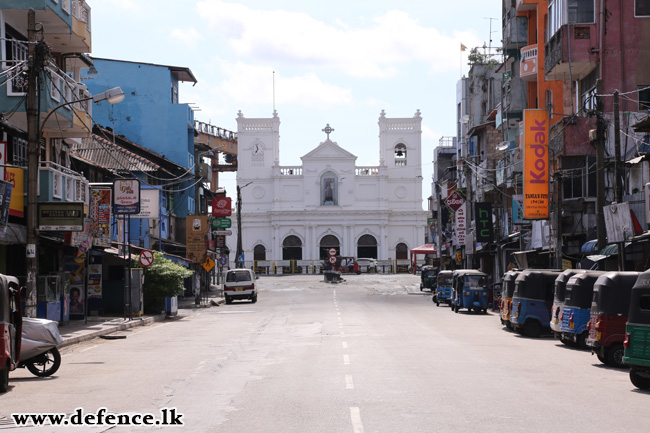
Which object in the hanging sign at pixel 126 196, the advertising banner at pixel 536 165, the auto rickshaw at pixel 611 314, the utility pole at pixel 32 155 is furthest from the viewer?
the advertising banner at pixel 536 165

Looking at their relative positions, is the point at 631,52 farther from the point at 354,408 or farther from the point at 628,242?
the point at 354,408

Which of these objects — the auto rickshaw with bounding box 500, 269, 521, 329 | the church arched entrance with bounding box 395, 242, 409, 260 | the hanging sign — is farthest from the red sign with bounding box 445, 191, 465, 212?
the church arched entrance with bounding box 395, 242, 409, 260

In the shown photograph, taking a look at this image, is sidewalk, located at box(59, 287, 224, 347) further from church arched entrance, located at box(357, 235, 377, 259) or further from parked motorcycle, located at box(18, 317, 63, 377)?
church arched entrance, located at box(357, 235, 377, 259)

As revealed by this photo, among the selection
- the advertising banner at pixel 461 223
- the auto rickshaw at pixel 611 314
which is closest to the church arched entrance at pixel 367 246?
the advertising banner at pixel 461 223

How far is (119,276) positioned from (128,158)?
1323 centimetres

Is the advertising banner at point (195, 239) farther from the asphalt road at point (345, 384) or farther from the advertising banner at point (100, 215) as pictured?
the asphalt road at point (345, 384)

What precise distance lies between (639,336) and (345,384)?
4.93 metres

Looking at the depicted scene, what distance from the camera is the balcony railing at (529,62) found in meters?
43.8

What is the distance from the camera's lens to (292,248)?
4592 inches

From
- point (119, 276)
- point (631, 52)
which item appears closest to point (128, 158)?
point (119, 276)

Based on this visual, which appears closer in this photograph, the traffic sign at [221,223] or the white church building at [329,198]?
the traffic sign at [221,223]

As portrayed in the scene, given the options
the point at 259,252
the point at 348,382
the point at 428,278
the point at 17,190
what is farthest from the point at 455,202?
the point at 259,252

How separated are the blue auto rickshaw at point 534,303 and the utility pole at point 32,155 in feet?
44.4

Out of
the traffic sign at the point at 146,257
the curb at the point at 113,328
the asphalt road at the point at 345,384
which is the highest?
the traffic sign at the point at 146,257
